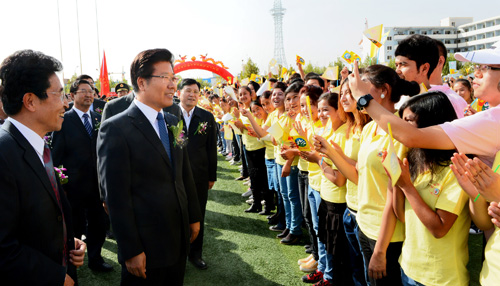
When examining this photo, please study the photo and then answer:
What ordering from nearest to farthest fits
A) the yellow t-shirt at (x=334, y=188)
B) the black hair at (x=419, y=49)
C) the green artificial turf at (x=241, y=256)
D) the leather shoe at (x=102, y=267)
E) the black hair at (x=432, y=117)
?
the black hair at (x=432, y=117) → the black hair at (x=419, y=49) → the yellow t-shirt at (x=334, y=188) → the green artificial turf at (x=241, y=256) → the leather shoe at (x=102, y=267)

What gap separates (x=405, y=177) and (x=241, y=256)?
287 centimetres

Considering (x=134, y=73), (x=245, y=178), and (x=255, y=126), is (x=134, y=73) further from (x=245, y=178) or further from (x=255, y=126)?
(x=245, y=178)

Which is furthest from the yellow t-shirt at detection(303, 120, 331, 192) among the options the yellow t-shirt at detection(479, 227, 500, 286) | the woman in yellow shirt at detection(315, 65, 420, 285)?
the yellow t-shirt at detection(479, 227, 500, 286)

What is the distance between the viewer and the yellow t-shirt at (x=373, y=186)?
228cm

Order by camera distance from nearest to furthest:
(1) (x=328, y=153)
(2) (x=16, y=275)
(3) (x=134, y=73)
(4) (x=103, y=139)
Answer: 1. (2) (x=16, y=275)
2. (4) (x=103, y=139)
3. (3) (x=134, y=73)
4. (1) (x=328, y=153)

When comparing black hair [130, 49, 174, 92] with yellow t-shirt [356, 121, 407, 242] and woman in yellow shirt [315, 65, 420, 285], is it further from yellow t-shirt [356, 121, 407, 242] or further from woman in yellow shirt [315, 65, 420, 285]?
yellow t-shirt [356, 121, 407, 242]

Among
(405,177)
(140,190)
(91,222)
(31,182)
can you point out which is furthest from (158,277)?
(91,222)

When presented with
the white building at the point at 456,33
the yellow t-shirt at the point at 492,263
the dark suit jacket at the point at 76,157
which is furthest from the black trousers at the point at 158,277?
the white building at the point at 456,33

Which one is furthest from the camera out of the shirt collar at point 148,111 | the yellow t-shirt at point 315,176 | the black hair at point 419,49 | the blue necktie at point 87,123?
the blue necktie at point 87,123

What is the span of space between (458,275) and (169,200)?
175 cm

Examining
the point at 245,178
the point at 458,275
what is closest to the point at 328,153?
the point at 458,275

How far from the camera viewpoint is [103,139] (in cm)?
222

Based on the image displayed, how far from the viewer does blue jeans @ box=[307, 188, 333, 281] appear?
338 centimetres

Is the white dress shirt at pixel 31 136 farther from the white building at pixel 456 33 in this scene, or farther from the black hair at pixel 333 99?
the white building at pixel 456 33
